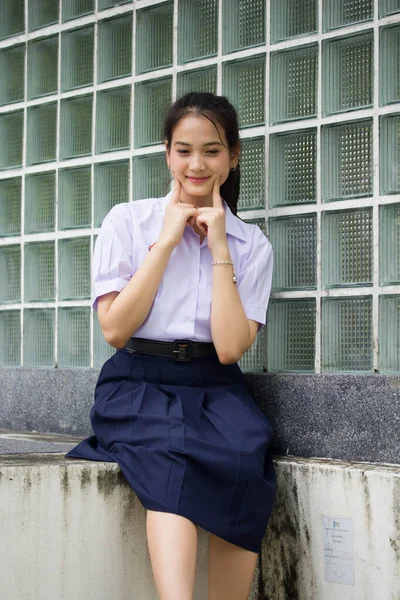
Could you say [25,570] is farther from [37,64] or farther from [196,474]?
[37,64]

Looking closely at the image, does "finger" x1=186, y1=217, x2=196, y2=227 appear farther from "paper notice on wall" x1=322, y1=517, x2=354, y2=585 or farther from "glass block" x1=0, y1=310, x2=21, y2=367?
"glass block" x1=0, y1=310, x2=21, y2=367

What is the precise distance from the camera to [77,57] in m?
3.43

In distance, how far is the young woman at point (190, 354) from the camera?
2.39 meters

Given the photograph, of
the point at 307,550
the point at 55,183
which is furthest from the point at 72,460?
the point at 55,183

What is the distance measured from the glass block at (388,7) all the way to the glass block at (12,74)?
4.84 feet

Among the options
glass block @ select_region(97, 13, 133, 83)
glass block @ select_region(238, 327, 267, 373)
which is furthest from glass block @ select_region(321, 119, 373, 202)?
glass block @ select_region(97, 13, 133, 83)

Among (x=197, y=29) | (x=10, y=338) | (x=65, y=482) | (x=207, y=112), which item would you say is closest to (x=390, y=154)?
(x=207, y=112)

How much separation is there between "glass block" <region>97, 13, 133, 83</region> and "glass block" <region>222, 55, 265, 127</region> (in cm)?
42

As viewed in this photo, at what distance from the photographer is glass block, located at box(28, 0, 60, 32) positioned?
3.50 m

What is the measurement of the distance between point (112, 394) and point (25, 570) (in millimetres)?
516

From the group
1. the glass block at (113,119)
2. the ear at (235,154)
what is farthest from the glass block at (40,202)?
the ear at (235,154)

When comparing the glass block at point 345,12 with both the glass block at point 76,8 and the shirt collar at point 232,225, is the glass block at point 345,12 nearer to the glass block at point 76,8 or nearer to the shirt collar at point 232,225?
the shirt collar at point 232,225

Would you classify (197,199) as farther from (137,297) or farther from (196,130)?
(137,297)

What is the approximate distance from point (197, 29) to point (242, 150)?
17.8 inches
